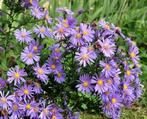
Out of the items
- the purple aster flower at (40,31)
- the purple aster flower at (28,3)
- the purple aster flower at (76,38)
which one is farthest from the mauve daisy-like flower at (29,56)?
the purple aster flower at (28,3)

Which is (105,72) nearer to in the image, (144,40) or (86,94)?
(86,94)

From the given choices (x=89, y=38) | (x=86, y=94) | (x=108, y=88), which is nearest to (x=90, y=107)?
(x=86, y=94)

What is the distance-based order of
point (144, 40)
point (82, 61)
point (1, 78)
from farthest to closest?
point (144, 40) < point (1, 78) < point (82, 61)

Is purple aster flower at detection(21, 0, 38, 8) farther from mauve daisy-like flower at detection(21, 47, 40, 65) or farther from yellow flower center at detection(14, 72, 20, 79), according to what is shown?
yellow flower center at detection(14, 72, 20, 79)

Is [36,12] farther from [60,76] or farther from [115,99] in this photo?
[115,99]

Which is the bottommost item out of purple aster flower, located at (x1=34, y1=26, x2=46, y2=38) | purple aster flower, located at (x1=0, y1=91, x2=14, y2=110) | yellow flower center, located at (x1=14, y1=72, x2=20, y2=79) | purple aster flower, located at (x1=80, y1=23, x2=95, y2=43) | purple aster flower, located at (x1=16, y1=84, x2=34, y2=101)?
purple aster flower, located at (x1=0, y1=91, x2=14, y2=110)

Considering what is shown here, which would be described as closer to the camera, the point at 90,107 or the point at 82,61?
the point at 82,61

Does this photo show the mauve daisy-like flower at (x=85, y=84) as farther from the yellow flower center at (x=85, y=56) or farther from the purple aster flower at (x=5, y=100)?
the purple aster flower at (x=5, y=100)

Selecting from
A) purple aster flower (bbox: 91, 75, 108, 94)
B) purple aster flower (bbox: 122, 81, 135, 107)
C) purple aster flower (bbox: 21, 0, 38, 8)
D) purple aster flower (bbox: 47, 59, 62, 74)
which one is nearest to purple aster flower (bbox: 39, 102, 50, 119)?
purple aster flower (bbox: 47, 59, 62, 74)
